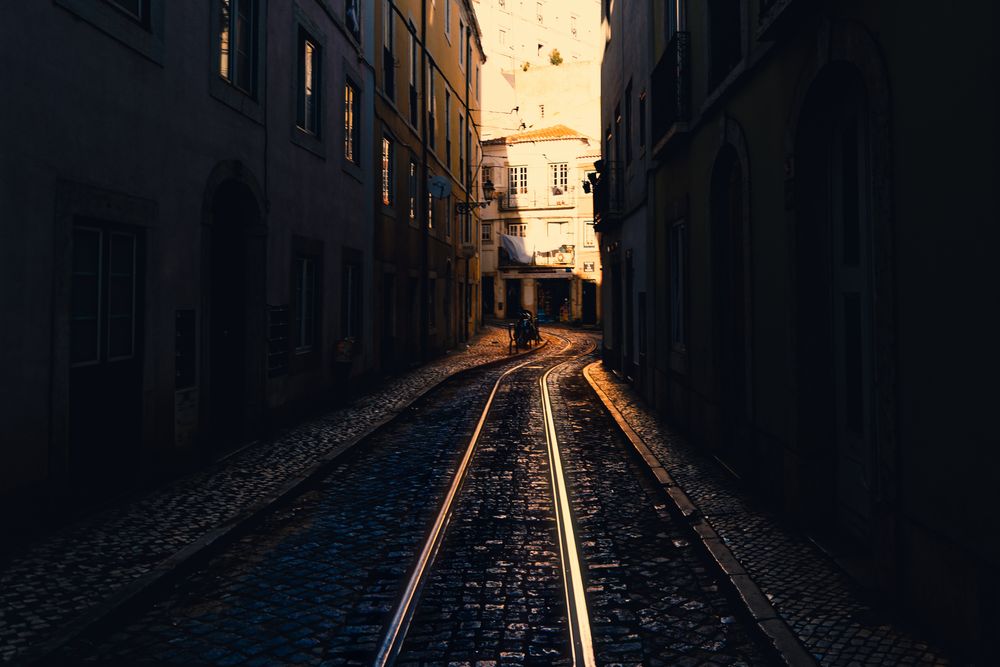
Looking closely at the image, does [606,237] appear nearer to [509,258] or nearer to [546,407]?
[546,407]

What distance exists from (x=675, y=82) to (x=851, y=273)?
18.5 feet

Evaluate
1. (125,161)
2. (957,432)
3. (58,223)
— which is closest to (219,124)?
(125,161)

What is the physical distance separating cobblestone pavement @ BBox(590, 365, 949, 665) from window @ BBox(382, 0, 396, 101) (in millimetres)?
13401

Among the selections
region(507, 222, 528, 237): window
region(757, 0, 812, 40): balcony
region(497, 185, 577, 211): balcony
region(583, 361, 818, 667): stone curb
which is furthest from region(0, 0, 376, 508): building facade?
region(507, 222, 528, 237): window

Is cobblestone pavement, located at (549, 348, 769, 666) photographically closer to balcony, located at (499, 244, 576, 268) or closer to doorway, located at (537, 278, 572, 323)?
balcony, located at (499, 244, 576, 268)

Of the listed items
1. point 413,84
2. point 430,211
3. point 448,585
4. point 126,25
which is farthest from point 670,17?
point 430,211

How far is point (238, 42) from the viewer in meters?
9.06

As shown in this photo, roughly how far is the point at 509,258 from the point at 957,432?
4247 cm

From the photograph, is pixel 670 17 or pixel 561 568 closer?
pixel 561 568

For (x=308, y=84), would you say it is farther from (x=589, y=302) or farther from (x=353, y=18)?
(x=589, y=302)

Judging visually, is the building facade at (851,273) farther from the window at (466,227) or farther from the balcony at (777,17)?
the window at (466,227)

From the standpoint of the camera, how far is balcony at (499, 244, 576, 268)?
45.7 metres

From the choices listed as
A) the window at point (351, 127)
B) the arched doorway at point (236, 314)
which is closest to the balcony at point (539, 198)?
the window at point (351, 127)

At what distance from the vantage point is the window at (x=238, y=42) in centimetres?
859
